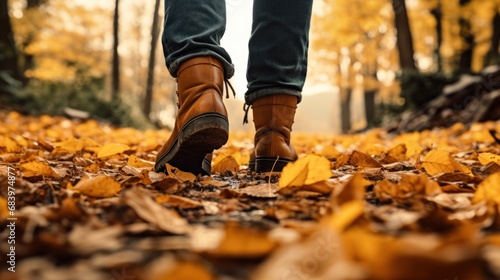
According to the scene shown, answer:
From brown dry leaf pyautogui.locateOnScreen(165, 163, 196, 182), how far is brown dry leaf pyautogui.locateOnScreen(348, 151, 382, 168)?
621 millimetres

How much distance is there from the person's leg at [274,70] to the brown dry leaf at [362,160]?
237mm

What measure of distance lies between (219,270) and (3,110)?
706 centimetres

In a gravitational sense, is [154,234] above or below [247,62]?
below

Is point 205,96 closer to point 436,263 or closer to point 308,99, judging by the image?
point 436,263

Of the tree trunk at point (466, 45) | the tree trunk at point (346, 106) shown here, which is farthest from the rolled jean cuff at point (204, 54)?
the tree trunk at point (346, 106)

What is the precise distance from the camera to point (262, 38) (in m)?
1.51

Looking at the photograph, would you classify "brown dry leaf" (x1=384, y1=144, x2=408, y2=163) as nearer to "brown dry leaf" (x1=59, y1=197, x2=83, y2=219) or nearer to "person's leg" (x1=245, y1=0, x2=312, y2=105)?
"person's leg" (x1=245, y1=0, x2=312, y2=105)

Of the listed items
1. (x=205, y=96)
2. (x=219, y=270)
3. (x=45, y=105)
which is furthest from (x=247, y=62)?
(x=45, y=105)

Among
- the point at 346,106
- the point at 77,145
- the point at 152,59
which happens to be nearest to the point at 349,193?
the point at 77,145

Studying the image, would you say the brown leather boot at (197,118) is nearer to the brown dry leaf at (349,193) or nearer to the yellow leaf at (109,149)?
the yellow leaf at (109,149)

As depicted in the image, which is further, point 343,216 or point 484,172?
point 484,172

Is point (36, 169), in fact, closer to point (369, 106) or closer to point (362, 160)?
point (362, 160)

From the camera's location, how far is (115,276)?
0.48 m

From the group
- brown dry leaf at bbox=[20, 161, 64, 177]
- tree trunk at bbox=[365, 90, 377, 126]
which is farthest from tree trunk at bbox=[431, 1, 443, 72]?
brown dry leaf at bbox=[20, 161, 64, 177]
